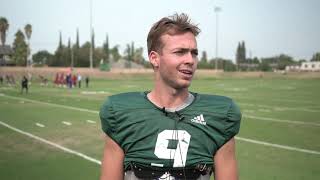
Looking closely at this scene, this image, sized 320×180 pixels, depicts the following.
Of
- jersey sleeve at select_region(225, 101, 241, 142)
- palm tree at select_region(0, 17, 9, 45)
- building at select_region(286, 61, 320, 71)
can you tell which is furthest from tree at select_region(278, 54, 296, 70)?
jersey sleeve at select_region(225, 101, 241, 142)

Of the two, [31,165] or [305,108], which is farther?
[305,108]

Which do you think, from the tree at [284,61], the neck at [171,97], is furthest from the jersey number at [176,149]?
the tree at [284,61]

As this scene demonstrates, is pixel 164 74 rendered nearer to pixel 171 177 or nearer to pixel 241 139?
pixel 171 177

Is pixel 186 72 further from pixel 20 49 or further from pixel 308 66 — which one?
pixel 308 66

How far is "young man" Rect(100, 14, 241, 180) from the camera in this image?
7.63 feet

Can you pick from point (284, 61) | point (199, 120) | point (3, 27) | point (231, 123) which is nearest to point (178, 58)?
point (199, 120)

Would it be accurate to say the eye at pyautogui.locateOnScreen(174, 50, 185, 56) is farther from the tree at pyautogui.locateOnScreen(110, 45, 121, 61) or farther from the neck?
the tree at pyautogui.locateOnScreen(110, 45, 121, 61)

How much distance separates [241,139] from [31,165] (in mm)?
5625

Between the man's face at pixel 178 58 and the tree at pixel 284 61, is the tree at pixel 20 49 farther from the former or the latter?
the man's face at pixel 178 58

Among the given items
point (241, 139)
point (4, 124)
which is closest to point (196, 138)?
point (241, 139)

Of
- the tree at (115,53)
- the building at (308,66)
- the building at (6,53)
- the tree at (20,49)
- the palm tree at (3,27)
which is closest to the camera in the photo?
the tree at (20,49)

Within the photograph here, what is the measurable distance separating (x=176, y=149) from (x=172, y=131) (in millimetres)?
93

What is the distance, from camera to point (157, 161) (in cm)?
232

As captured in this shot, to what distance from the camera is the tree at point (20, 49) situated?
3656 inches
